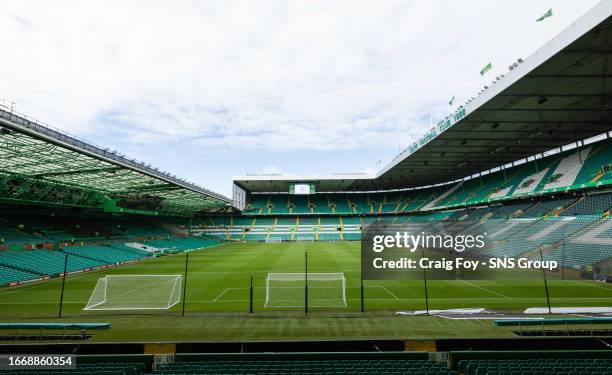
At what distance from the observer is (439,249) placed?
13484 mm

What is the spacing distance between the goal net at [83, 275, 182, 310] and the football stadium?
0.20 meters

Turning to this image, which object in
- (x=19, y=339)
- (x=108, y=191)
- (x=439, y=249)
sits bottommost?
(x=19, y=339)

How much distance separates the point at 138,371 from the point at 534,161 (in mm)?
Answer: 55151

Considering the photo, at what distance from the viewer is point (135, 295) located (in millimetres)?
18203

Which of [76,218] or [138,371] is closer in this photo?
[138,371]

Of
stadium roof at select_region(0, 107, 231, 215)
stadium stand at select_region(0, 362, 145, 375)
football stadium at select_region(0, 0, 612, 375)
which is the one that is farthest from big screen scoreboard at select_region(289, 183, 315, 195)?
stadium stand at select_region(0, 362, 145, 375)

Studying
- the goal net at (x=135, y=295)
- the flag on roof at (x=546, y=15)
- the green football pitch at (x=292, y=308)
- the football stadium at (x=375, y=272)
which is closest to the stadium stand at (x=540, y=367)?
the football stadium at (x=375, y=272)

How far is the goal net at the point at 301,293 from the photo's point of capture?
1673 cm

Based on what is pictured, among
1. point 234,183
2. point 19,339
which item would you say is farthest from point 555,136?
point 234,183

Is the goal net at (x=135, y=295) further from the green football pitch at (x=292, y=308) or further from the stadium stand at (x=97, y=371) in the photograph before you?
the stadium stand at (x=97, y=371)

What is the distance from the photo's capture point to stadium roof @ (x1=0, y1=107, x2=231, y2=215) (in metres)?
18.1

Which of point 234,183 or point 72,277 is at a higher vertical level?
point 234,183

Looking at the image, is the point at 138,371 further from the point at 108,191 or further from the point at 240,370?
the point at 108,191

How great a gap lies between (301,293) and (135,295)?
10.4 m
